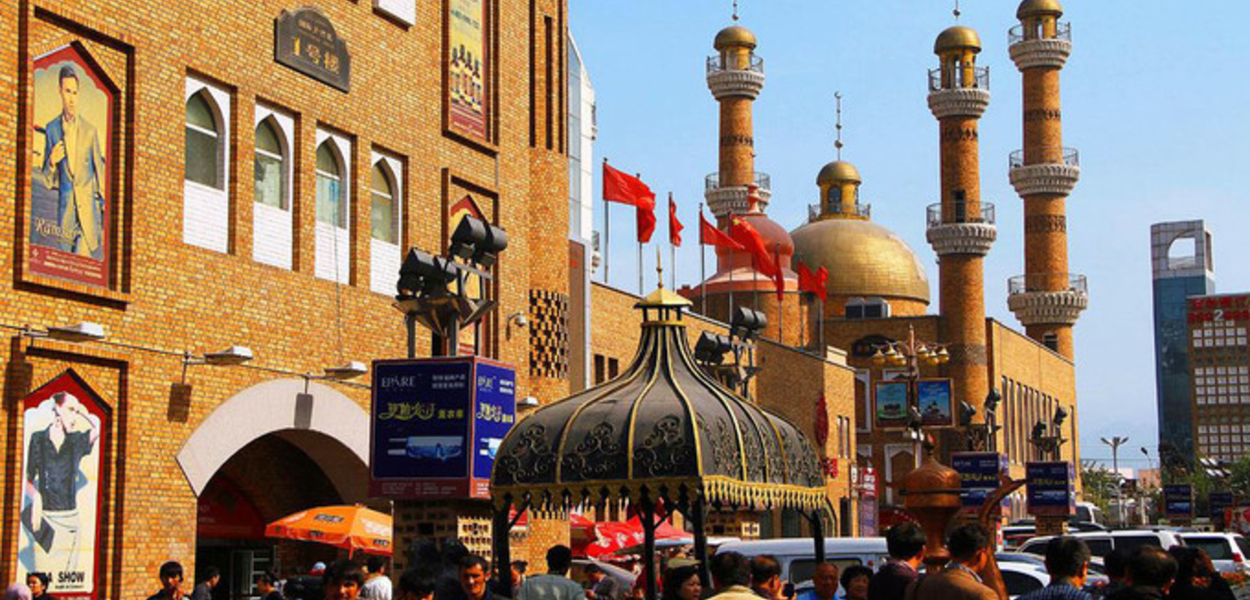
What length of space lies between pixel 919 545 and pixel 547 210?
19.0 m

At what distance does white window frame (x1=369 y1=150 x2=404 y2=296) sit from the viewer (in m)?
24.2

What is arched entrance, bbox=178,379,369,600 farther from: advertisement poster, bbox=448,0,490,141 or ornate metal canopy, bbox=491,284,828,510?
ornate metal canopy, bbox=491,284,828,510

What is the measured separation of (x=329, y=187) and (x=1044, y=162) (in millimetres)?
60195

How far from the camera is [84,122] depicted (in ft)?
62.6

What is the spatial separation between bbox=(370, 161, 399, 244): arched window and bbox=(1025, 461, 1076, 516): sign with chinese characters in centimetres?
2044

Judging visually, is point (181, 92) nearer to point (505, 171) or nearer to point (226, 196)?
point (226, 196)

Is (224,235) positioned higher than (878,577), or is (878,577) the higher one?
(224,235)

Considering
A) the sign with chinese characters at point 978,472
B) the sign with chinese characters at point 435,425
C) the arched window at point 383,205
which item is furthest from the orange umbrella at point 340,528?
the sign with chinese characters at point 978,472

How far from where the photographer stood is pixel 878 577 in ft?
Answer: 36.1

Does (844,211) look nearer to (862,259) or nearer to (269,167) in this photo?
(862,259)

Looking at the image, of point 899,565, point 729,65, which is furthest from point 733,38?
point 899,565

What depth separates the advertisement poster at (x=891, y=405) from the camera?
6812 centimetres

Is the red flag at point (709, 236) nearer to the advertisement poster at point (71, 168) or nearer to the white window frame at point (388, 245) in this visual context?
the white window frame at point (388, 245)

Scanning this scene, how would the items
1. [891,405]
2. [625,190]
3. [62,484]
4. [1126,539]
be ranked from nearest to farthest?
[62,484], [1126,539], [625,190], [891,405]
